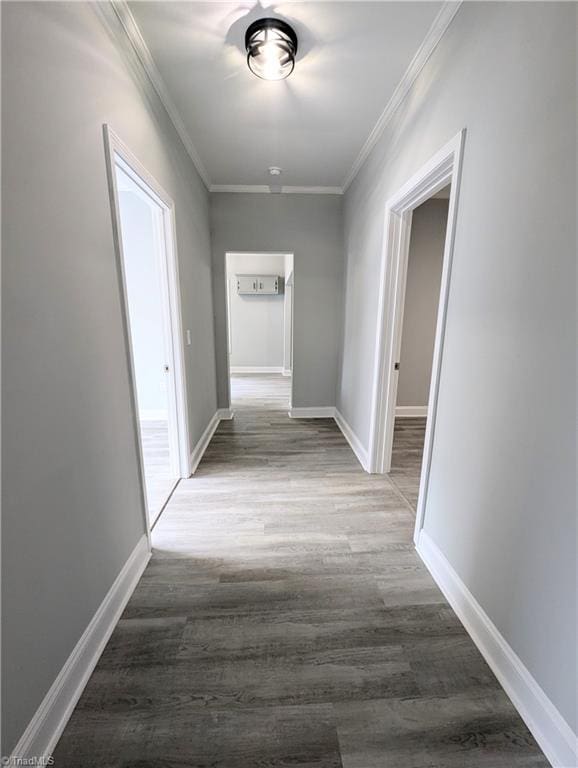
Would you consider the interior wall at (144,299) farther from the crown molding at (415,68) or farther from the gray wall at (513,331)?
the gray wall at (513,331)

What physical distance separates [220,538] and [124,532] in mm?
601

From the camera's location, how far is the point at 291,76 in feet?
5.93

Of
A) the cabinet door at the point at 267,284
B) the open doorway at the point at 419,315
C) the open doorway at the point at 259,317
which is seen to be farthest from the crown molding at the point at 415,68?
the cabinet door at the point at 267,284

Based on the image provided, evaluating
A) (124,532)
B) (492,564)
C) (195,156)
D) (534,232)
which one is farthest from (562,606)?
(195,156)

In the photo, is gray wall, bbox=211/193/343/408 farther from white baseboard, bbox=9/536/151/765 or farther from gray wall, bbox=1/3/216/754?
white baseboard, bbox=9/536/151/765

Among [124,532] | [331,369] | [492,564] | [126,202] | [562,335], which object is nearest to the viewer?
[562,335]

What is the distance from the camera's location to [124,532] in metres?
1.54

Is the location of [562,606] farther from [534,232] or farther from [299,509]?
[299,509]

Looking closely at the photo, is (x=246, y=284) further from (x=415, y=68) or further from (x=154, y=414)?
(x=415, y=68)

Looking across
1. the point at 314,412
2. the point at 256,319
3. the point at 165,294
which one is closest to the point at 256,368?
the point at 256,319

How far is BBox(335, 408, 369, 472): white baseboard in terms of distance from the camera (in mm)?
2825

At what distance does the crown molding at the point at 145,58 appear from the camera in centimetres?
135

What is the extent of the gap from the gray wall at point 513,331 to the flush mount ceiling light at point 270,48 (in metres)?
0.73

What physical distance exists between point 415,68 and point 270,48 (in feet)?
2.67
